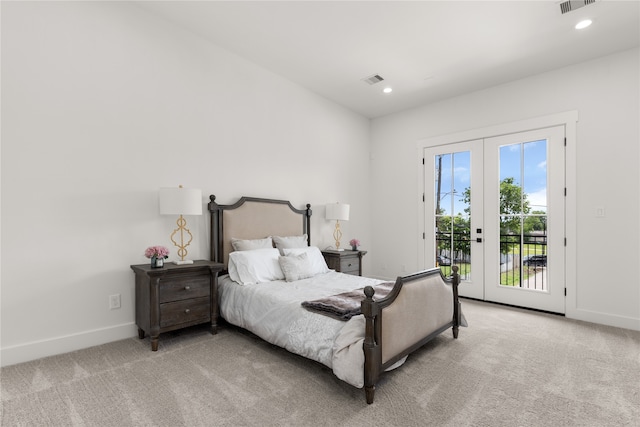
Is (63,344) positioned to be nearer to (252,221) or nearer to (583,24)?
(252,221)

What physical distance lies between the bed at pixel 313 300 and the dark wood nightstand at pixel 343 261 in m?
0.43

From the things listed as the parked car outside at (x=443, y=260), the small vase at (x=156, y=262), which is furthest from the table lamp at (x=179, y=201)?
the parked car outside at (x=443, y=260)

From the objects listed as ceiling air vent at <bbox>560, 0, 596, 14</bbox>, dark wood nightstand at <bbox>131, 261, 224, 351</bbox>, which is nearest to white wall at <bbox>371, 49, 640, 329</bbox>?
ceiling air vent at <bbox>560, 0, 596, 14</bbox>

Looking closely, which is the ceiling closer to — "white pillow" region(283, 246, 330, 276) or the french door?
the french door

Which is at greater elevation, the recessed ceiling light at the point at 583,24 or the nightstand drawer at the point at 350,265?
the recessed ceiling light at the point at 583,24

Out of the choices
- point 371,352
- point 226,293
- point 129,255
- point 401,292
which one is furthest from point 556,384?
point 129,255

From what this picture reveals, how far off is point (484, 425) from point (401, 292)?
863mm

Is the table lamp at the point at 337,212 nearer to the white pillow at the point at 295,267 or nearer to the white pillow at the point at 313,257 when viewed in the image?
the white pillow at the point at 313,257

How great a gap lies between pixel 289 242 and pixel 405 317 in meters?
2.02

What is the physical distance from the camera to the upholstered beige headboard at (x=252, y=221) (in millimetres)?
3541

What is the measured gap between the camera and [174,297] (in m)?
2.83

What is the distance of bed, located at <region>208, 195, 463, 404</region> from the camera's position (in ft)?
6.72

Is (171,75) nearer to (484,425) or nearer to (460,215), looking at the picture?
(484,425)

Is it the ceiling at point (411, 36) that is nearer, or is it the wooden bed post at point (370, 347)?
the wooden bed post at point (370, 347)
